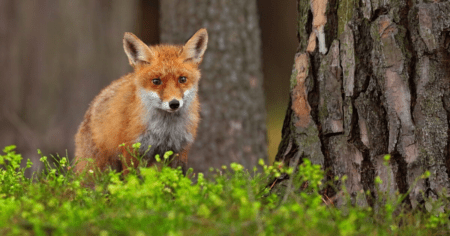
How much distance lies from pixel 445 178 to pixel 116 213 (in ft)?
7.66

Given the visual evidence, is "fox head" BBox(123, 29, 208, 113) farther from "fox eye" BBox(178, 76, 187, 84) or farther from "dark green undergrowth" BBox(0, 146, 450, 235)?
"dark green undergrowth" BBox(0, 146, 450, 235)

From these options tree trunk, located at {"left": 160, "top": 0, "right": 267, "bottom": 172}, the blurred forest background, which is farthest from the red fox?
the blurred forest background

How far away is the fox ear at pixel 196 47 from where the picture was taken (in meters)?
4.66

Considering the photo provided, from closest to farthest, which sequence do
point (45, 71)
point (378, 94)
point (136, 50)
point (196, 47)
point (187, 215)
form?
point (187, 215), point (378, 94), point (136, 50), point (196, 47), point (45, 71)

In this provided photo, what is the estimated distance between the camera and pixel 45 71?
320 inches

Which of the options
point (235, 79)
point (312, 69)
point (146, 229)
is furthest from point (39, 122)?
point (146, 229)

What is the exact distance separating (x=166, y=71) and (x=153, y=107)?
40 cm

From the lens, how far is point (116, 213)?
2500 millimetres

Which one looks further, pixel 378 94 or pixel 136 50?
pixel 136 50

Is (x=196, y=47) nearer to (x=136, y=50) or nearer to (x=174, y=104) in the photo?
(x=136, y=50)

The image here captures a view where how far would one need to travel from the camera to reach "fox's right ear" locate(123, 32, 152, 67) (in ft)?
14.9

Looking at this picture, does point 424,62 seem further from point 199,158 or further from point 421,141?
point 199,158

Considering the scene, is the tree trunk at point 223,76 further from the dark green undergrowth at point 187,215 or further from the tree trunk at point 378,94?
the dark green undergrowth at point 187,215

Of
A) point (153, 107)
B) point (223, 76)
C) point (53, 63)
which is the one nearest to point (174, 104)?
point (153, 107)
